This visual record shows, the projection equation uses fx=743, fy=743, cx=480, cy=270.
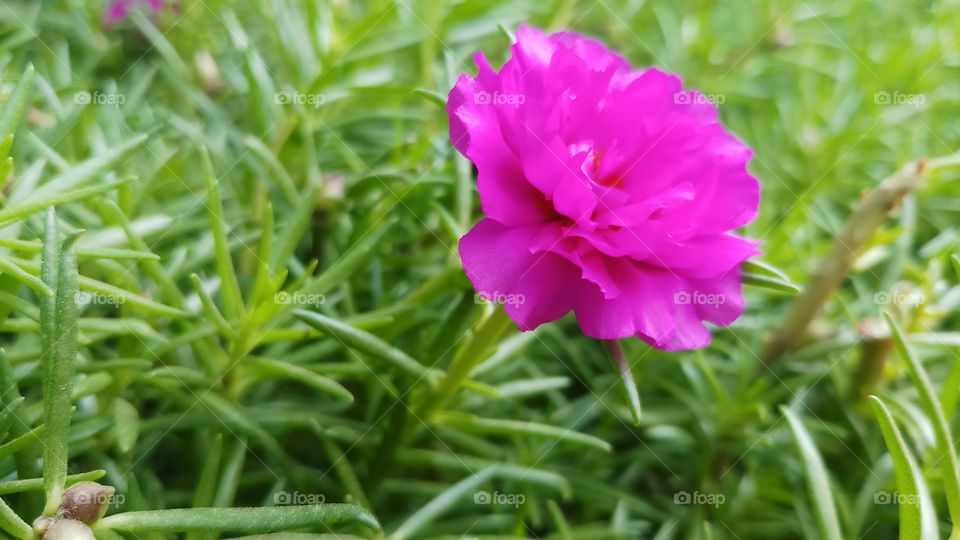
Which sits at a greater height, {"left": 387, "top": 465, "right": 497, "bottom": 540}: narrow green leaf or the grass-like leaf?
the grass-like leaf

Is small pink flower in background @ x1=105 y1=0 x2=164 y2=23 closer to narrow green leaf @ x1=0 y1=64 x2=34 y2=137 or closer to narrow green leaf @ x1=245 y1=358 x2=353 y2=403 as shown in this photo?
narrow green leaf @ x1=0 y1=64 x2=34 y2=137

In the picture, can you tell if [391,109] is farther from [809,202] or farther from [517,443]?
[809,202]

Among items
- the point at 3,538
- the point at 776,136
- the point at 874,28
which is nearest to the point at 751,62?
the point at 776,136

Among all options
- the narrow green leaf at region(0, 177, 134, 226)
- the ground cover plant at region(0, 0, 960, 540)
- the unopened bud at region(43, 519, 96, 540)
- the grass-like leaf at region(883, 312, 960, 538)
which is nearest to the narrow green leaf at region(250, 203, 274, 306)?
the ground cover plant at region(0, 0, 960, 540)

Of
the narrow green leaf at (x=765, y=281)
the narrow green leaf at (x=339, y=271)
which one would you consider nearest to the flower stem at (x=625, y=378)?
the narrow green leaf at (x=765, y=281)

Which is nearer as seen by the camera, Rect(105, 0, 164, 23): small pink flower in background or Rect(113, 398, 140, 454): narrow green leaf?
Rect(113, 398, 140, 454): narrow green leaf

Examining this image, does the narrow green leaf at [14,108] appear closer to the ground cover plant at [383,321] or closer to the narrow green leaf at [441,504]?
the ground cover plant at [383,321]
